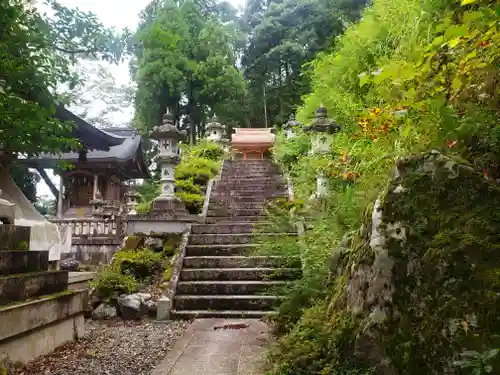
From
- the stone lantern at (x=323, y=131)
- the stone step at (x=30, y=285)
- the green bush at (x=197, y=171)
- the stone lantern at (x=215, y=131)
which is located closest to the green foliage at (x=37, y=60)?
the stone step at (x=30, y=285)

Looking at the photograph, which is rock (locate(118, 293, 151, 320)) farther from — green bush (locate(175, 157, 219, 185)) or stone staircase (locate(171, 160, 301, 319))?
green bush (locate(175, 157, 219, 185))

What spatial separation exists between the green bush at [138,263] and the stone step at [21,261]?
273 cm

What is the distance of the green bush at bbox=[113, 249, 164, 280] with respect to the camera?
23.8 ft

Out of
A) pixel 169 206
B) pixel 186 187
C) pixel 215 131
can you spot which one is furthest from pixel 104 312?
pixel 215 131

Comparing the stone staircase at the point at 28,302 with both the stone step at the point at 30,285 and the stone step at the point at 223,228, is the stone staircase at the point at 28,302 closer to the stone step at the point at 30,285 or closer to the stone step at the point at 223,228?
the stone step at the point at 30,285

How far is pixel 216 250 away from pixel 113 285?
187 centimetres

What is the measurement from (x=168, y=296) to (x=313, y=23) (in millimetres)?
22109

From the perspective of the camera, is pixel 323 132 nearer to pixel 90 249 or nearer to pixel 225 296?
pixel 225 296

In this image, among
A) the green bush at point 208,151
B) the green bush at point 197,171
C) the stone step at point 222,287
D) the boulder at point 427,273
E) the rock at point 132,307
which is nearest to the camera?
the boulder at point 427,273

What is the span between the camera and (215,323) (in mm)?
5684

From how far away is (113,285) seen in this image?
6.65m

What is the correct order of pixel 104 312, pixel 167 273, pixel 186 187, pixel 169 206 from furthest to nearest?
pixel 186 187, pixel 169 206, pixel 167 273, pixel 104 312

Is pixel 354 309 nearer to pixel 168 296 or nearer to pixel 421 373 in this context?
pixel 421 373

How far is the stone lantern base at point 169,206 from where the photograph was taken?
9047 millimetres
